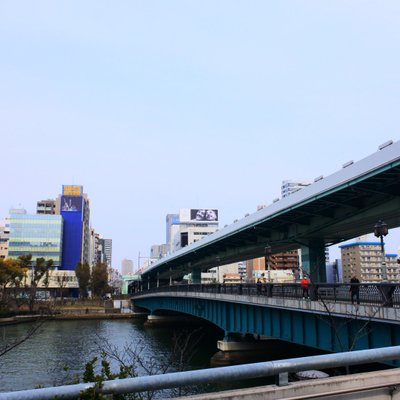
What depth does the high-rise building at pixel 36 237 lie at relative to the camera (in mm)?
129500

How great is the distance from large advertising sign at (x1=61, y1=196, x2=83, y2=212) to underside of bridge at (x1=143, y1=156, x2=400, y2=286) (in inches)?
4009

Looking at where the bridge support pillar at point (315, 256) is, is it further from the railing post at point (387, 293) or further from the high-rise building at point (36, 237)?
the high-rise building at point (36, 237)

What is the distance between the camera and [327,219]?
104 ft

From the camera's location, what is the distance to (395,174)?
2256cm

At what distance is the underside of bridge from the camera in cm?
2488

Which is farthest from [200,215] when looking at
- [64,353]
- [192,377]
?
[192,377]

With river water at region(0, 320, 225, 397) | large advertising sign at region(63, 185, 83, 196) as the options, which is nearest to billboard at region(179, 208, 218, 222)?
large advertising sign at region(63, 185, 83, 196)

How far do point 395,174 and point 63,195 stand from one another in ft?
439

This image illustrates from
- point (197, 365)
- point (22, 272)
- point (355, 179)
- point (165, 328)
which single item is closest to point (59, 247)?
point (22, 272)

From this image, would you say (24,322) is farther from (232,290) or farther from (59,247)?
(59,247)

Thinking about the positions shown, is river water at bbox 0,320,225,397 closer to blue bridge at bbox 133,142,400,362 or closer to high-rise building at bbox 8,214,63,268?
blue bridge at bbox 133,142,400,362

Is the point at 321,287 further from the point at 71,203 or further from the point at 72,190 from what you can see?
the point at 72,190

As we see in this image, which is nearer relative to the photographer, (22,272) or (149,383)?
(149,383)

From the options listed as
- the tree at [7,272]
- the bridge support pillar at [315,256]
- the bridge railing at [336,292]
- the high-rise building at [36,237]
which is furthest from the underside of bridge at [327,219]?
the high-rise building at [36,237]
